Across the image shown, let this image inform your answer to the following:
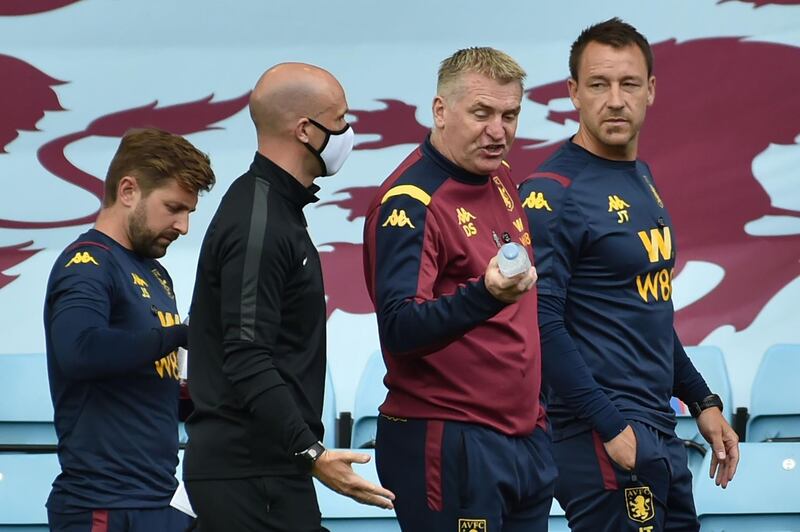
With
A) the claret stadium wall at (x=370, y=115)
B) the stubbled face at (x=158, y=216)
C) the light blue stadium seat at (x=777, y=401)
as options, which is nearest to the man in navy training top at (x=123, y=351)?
the stubbled face at (x=158, y=216)

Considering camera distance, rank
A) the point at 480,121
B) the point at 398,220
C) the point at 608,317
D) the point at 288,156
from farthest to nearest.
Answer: the point at 608,317 < the point at 480,121 < the point at 398,220 < the point at 288,156

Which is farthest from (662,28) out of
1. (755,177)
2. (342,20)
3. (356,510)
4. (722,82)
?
(356,510)

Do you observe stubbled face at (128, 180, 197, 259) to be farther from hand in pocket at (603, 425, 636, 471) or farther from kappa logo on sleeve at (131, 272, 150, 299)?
hand in pocket at (603, 425, 636, 471)

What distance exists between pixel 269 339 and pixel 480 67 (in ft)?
2.82

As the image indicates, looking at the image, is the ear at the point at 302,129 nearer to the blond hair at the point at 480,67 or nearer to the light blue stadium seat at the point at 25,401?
the blond hair at the point at 480,67

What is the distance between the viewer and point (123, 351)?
3498 mm

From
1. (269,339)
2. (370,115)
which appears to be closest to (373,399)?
(370,115)

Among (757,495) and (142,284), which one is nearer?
(142,284)

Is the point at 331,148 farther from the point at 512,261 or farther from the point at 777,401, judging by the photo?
the point at 777,401

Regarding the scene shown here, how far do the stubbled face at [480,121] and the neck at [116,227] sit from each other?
3.28ft

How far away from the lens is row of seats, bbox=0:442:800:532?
4824mm

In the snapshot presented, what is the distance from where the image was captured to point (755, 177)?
580cm

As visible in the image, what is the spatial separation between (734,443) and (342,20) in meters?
2.70

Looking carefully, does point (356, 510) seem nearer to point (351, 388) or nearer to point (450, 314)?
point (351, 388)
